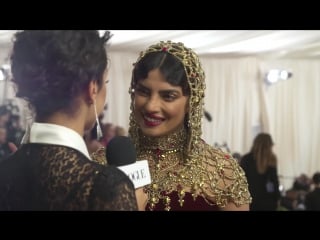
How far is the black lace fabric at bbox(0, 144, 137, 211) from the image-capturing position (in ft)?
2.34

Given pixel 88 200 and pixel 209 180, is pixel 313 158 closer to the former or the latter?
pixel 209 180

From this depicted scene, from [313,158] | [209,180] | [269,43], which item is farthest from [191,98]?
[313,158]

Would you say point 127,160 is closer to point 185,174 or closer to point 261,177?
point 185,174

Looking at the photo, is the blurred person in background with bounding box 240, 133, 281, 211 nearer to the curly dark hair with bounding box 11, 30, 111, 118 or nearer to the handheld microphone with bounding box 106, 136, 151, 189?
the handheld microphone with bounding box 106, 136, 151, 189

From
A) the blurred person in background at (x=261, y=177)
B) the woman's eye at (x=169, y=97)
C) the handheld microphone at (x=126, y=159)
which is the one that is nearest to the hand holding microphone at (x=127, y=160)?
the handheld microphone at (x=126, y=159)

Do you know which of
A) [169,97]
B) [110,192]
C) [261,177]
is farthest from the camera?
[261,177]

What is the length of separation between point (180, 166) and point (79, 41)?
0.49 meters

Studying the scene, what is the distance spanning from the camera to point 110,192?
71 cm

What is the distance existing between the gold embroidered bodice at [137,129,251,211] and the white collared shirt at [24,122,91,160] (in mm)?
367

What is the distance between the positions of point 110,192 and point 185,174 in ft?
1.41

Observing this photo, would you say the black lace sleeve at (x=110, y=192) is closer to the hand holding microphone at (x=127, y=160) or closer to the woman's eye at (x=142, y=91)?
the hand holding microphone at (x=127, y=160)

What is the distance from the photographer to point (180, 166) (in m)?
1.13

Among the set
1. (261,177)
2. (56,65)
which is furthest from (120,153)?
(261,177)

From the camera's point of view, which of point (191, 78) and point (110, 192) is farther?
point (191, 78)
